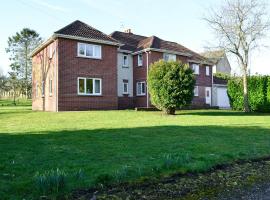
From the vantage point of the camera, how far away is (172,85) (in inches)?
915

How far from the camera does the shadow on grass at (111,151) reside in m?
6.44

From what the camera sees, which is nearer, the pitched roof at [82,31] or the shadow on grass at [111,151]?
the shadow on grass at [111,151]

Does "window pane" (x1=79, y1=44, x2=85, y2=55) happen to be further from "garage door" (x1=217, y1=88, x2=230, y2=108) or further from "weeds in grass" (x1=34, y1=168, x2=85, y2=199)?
"garage door" (x1=217, y1=88, x2=230, y2=108)

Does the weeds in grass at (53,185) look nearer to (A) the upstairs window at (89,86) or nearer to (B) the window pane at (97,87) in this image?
(A) the upstairs window at (89,86)

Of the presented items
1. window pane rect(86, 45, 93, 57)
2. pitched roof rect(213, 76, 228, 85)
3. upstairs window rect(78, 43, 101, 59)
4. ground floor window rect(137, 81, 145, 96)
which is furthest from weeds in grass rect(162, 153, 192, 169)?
pitched roof rect(213, 76, 228, 85)

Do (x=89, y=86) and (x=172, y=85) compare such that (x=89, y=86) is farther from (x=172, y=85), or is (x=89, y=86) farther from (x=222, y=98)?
(x=222, y=98)

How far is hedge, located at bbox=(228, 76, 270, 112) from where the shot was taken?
31859mm

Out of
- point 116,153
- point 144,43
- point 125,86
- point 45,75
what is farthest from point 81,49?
point 116,153

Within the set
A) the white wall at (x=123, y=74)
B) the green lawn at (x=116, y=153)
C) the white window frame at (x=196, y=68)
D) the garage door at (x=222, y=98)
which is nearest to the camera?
the green lawn at (x=116, y=153)

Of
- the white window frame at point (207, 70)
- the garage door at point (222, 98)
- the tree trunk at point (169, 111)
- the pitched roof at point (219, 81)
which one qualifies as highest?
the white window frame at point (207, 70)

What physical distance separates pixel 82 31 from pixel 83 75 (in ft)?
13.5

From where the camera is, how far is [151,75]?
24.5 metres

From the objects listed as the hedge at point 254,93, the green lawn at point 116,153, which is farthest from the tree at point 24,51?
the green lawn at point 116,153

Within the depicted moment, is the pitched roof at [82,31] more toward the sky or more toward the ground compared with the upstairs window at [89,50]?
more toward the sky
